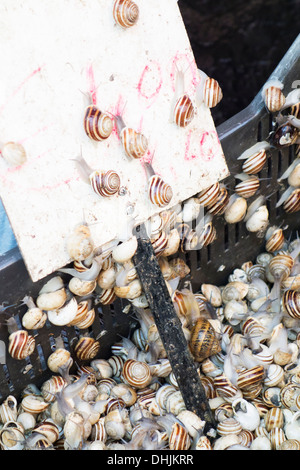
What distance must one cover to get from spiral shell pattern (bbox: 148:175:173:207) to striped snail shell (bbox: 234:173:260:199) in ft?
1.46

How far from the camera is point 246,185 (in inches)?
82.5

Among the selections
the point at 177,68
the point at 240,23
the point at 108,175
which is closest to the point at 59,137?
the point at 108,175

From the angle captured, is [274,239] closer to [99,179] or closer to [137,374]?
[137,374]

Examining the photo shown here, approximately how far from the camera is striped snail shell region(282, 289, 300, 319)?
6.63 ft

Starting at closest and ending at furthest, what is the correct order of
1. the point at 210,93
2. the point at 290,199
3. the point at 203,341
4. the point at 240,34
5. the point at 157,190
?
the point at 157,190
the point at 210,93
the point at 203,341
the point at 290,199
the point at 240,34

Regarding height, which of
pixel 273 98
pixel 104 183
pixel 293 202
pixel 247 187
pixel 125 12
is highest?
pixel 125 12

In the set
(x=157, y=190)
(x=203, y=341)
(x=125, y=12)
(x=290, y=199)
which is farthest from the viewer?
(x=290, y=199)

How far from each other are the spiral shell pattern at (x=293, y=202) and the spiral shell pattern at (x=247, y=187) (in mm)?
200

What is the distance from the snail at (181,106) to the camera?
173 centimetres

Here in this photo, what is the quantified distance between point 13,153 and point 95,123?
21 cm

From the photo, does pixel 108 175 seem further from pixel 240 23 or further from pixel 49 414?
pixel 240 23

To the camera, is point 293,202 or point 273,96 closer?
point 273,96

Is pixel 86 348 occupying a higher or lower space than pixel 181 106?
lower

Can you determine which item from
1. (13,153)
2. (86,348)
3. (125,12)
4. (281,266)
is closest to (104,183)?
(13,153)
